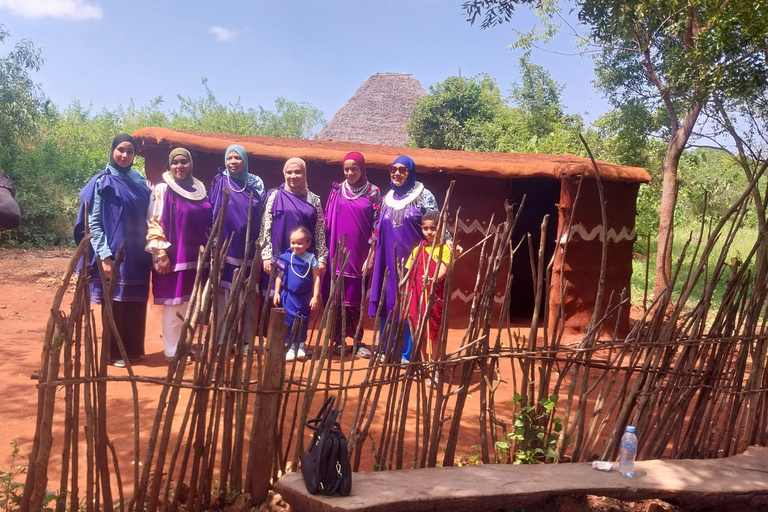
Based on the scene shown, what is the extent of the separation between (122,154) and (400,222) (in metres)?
2.03

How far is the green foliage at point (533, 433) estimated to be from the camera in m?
2.69

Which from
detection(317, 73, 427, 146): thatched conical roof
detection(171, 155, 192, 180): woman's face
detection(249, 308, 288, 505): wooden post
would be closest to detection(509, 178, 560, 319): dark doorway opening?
detection(171, 155, 192, 180): woman's face

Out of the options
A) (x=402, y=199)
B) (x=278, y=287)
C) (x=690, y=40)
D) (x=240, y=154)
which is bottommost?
(x=278, y=287)

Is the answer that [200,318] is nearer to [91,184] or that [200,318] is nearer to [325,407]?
[325,407]

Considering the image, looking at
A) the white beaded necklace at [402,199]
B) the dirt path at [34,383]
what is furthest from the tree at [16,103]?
the white beaded necklace at [402,199]

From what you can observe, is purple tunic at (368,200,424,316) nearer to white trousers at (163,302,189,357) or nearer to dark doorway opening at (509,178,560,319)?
white trousers at (163,302,189,357)

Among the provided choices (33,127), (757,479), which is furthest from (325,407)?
(33,127)

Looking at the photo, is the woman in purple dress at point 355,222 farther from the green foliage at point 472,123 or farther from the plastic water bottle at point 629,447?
the green foliage at point 472,123

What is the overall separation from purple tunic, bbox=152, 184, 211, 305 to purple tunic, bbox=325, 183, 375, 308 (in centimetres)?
103

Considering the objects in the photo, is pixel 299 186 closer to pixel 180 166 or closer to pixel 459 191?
pixel 180 166

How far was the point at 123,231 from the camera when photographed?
13.5 ft

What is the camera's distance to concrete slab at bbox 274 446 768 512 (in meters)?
2.14

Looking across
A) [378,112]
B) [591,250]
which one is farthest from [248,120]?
[591,250]

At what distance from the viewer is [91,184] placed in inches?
160
